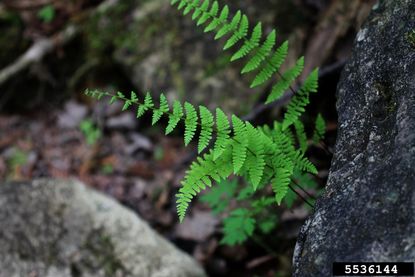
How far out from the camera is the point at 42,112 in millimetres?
6617

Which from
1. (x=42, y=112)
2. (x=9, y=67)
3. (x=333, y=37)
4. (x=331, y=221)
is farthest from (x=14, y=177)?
(x=331, y=221)

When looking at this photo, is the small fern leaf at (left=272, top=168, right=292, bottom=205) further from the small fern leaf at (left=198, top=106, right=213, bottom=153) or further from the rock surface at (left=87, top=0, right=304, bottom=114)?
the rock surface at (left=87, top=0, right=304, bottom=114)

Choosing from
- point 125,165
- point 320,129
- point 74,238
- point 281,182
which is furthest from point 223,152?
point 125,165

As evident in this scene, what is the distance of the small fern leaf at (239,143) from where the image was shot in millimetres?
2402

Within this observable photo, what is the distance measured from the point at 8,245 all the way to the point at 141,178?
6.73 ft

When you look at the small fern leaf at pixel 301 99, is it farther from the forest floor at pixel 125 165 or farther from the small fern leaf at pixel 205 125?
the forest floor at pixel 125 165

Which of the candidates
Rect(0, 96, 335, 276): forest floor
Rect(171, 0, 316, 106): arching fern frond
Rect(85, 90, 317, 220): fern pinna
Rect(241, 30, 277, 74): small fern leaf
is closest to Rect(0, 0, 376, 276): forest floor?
Rect(0, 96, 335, 276): forest floor

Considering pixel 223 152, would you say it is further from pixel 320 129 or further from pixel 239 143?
pixel 320 129

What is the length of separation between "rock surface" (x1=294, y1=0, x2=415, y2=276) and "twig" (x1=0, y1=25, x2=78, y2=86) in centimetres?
466

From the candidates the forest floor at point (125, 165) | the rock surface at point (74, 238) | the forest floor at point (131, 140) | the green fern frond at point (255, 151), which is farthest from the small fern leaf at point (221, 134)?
the forest floor at point (125, 165)

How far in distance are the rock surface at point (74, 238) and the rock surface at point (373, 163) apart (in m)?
1.81

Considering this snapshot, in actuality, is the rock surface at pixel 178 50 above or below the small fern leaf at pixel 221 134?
above

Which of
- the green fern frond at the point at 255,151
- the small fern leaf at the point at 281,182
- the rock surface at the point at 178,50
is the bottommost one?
the small fern leaf at the point at 281,182

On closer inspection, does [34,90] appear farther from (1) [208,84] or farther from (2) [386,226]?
(2) [386,226]
